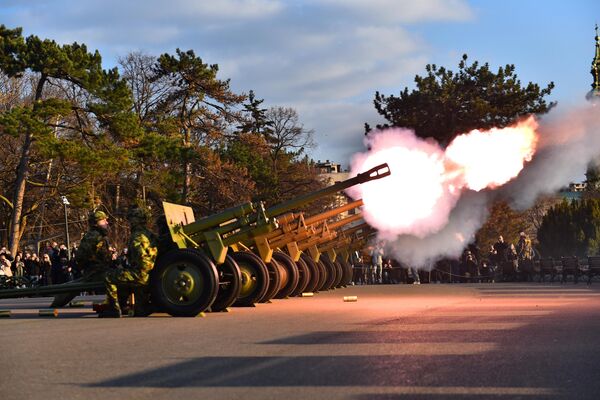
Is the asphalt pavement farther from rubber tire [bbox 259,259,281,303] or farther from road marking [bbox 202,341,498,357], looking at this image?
rubber tire [bbox 259,259,281,303]

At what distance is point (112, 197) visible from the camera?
55.5 meters

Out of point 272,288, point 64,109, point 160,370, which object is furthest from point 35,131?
point 160,370

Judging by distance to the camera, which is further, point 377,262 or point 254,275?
point 377,262

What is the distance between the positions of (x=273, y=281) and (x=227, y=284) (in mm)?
4180

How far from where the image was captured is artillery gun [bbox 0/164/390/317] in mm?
17375

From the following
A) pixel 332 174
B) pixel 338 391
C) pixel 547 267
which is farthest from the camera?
pixel 332 174

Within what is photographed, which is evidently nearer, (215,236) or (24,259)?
(215,236)

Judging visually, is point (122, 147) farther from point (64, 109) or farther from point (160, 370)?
point (160, 370)

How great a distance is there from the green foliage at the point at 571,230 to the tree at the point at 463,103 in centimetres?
2033

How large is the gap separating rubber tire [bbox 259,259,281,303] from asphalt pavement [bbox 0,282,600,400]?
191 inches

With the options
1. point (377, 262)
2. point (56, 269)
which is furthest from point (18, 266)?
point (377, 262)

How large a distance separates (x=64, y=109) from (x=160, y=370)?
33.4 m

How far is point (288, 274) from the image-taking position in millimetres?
24516

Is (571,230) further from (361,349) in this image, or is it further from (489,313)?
(361,349)
